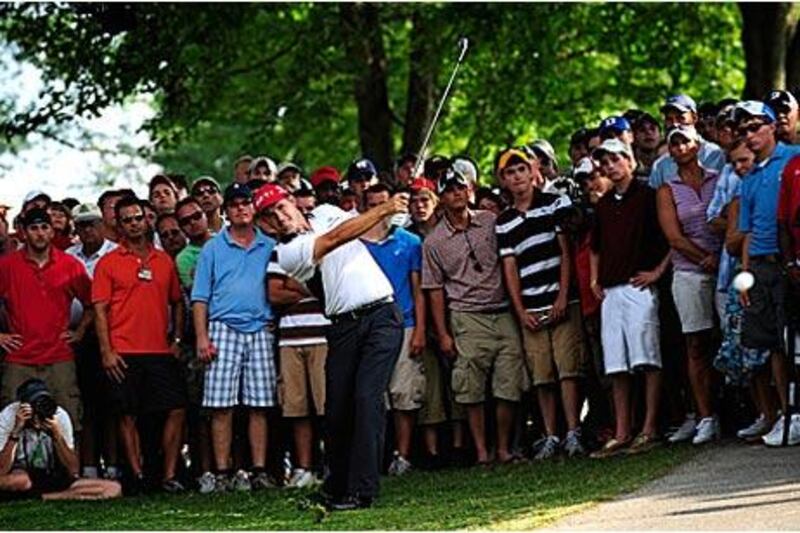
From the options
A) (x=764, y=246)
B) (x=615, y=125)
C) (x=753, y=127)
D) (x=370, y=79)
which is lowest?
(x=764, y=246)

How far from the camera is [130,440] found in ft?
49.2

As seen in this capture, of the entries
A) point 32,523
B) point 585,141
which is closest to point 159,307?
point 32,523

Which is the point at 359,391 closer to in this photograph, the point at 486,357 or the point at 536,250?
the point at 486,357

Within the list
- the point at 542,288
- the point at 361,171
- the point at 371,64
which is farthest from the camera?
the point at 371,64

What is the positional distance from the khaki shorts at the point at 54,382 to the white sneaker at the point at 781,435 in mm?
5175

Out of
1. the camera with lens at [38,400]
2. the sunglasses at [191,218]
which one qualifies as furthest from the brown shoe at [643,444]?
the camera with lens at [38,400]

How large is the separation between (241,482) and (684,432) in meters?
3.21

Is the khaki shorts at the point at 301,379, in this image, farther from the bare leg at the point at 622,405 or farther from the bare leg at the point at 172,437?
the bare leg at the point at 622,405

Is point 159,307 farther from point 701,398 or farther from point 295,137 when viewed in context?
point 295,137

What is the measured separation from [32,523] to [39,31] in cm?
1433

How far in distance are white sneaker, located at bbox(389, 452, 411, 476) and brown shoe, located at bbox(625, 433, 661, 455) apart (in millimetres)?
1781

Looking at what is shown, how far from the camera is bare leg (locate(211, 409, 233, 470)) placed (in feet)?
48.1

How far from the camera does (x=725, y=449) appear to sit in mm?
13227

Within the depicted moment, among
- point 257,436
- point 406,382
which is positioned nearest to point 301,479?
point 257,436
